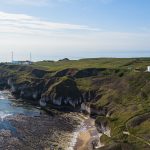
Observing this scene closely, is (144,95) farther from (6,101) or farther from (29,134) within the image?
(6,101)

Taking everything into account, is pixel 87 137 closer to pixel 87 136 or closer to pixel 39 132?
pixel 87 136

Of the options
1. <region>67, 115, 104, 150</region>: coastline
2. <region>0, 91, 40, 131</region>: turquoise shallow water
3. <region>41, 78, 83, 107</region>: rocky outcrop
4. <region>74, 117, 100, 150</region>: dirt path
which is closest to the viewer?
<region>67, 115, 104, 150</region>: coastline

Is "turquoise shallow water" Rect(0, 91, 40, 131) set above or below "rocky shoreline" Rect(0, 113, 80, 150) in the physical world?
above

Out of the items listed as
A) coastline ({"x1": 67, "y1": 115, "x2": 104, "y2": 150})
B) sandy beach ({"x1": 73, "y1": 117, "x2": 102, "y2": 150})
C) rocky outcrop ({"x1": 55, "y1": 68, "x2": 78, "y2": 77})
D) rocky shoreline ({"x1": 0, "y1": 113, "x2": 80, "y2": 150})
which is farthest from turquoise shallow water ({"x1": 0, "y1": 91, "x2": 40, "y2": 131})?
rocky outcrop ({"x1": 55, "y1": 68, "x2": 78, "y2": 77})

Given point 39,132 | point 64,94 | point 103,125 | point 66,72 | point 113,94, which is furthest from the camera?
point 66,72

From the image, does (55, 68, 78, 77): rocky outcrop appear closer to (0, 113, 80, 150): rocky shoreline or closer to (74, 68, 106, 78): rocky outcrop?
(74, 68, 106, 78): rocky outcrop

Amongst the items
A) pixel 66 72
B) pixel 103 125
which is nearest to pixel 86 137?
pixel 103 125
